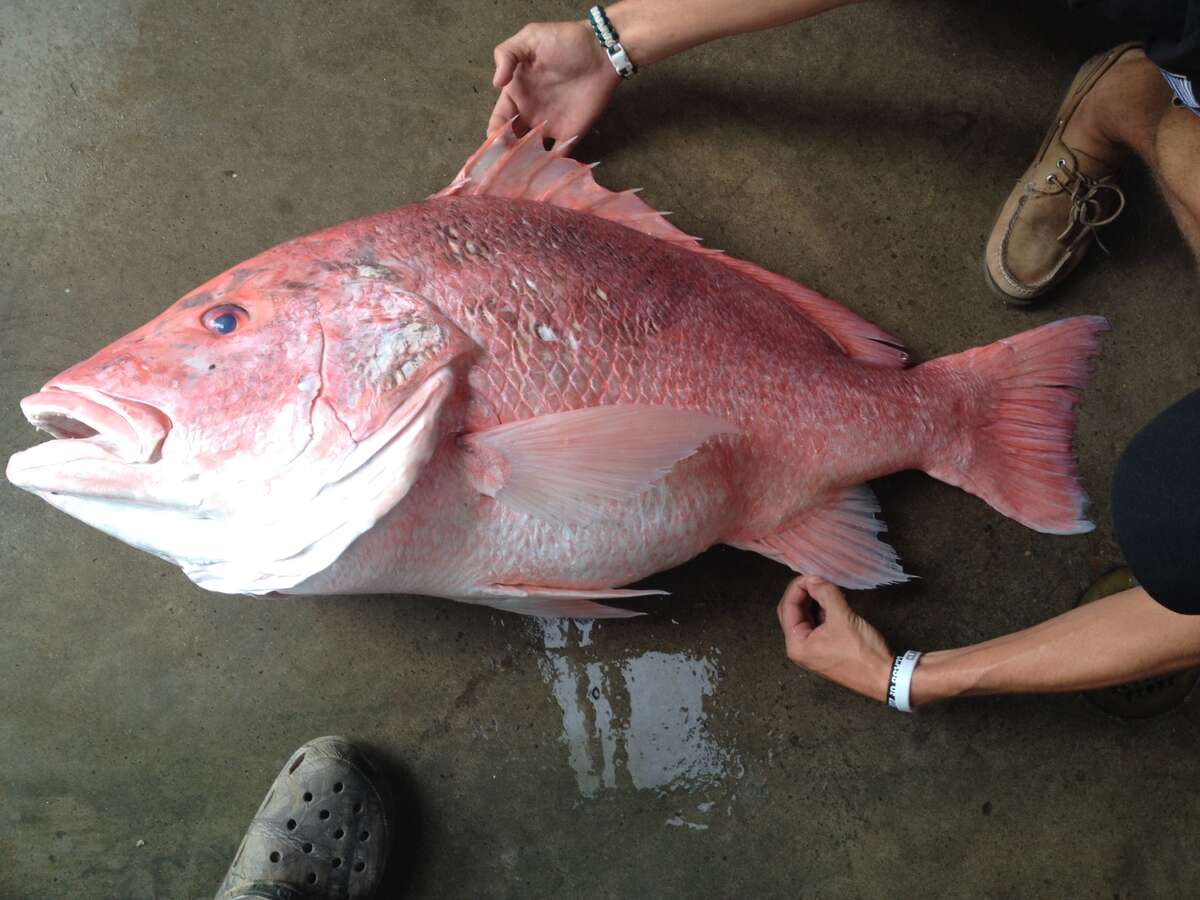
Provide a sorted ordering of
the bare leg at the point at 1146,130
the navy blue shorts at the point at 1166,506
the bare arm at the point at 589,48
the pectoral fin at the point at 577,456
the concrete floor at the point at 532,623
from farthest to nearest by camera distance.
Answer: the concrete floor at the point at 532,623, the bare arm at the point at 589,48, the bare leg at the point at 1146,130, the pectoral fin at the point at 577,456, the navy blue shorts at the point at 1166,506

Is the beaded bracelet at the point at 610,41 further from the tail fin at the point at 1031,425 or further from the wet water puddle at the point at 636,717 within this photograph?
the wet water puddle at the point at 636,717

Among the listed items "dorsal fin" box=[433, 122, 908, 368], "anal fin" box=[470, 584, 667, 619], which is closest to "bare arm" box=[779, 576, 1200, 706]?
"anal fin" box=[470, 584, 667, 619]

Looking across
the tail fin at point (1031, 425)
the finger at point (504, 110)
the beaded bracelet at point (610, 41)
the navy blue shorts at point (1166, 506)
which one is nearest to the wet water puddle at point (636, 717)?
the tail fin at point (1031, 425)

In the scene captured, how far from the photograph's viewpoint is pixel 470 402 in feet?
5.07

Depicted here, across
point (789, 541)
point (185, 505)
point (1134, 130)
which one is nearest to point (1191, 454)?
point (789, 541)

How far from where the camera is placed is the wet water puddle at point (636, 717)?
2.12 meters

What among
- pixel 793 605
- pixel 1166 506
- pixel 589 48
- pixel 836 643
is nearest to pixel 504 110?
pixel 589 48

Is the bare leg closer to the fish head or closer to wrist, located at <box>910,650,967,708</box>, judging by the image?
wrist, located at <box>910,650,967,708</box>

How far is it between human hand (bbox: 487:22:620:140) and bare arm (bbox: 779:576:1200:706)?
130 centimetres

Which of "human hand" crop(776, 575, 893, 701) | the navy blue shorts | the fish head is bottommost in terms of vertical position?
"human hand" crop(776, 575, 893, 701)

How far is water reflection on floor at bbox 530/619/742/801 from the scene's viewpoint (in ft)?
6.95

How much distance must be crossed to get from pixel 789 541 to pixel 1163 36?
1230 mm

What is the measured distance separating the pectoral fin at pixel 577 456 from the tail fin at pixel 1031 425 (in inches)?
31.1

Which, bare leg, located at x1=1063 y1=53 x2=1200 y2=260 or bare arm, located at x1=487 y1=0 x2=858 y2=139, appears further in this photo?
bare arm, located at x1=487 y1=0 x2=858 y2=139
